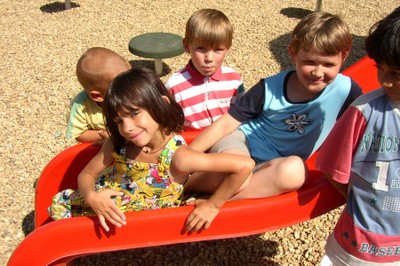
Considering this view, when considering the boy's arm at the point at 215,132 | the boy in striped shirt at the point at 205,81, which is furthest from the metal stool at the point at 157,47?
the boy's arm at the point at 215,132

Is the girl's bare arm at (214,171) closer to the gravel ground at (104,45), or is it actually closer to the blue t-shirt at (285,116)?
the blue t-shirt at (285,116)

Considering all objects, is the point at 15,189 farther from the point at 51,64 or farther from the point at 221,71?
the point at 51,64

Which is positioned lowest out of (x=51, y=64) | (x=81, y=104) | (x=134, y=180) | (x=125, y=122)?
(x=51, y=64)

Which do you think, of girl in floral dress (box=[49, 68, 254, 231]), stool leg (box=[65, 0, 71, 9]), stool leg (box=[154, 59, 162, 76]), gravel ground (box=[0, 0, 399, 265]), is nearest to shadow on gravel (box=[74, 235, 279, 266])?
gravel ground (box=[0, 0, 399, 265])

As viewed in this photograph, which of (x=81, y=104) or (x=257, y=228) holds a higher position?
(x=81, y=104)

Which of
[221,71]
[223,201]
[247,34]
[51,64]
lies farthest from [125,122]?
[247,34]

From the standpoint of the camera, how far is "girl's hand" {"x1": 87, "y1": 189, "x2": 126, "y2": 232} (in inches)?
71.0

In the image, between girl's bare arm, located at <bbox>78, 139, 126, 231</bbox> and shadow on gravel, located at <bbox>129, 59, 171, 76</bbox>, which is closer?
girl's bare arm, located at <bbox>78, 139, 126, 231</bbox>

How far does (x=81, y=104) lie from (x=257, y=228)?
1.17 metres

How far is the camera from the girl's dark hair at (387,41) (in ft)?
4.39

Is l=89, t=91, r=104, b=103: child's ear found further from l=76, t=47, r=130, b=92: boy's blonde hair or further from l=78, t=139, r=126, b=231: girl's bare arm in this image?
l=78, t=139, r=126, b=231: girl's bare arm

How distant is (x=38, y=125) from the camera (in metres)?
3.92

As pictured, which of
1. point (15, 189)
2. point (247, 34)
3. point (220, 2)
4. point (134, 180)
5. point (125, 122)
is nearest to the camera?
point (125, 122)

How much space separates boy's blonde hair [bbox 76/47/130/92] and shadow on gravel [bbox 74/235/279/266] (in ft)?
3.33
